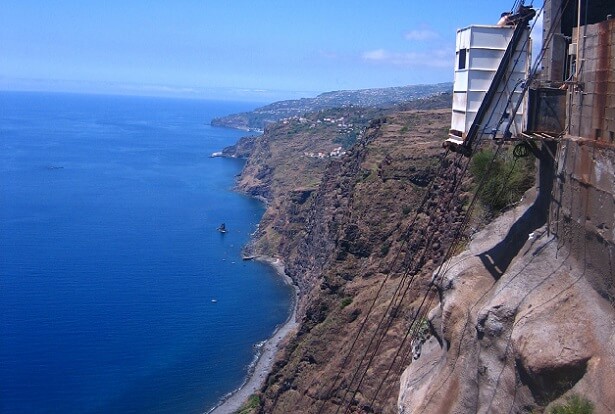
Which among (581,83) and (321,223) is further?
(321,223)

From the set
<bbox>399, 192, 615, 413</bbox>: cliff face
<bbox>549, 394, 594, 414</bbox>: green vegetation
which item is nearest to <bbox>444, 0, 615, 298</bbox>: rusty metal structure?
<bbox>399, 192, 615, 413</bbox>: cliff face

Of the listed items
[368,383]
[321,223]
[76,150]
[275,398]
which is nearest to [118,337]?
[321,223]

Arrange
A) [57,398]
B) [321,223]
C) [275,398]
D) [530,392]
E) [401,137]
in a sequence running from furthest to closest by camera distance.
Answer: [321,223]
[401,137]
[57,398]
[275,398]
[530,392]

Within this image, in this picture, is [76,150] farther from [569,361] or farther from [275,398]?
[569,361]

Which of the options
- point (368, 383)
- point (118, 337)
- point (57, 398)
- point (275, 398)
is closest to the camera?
point (368, 383)

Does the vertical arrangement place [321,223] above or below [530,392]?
below

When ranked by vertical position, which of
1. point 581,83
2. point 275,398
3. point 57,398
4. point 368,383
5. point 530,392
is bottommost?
point 57,398

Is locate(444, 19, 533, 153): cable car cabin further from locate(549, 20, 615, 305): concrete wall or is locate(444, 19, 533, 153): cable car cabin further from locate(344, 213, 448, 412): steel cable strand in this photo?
locate(344, 213, 448, 412): steel cable strand
